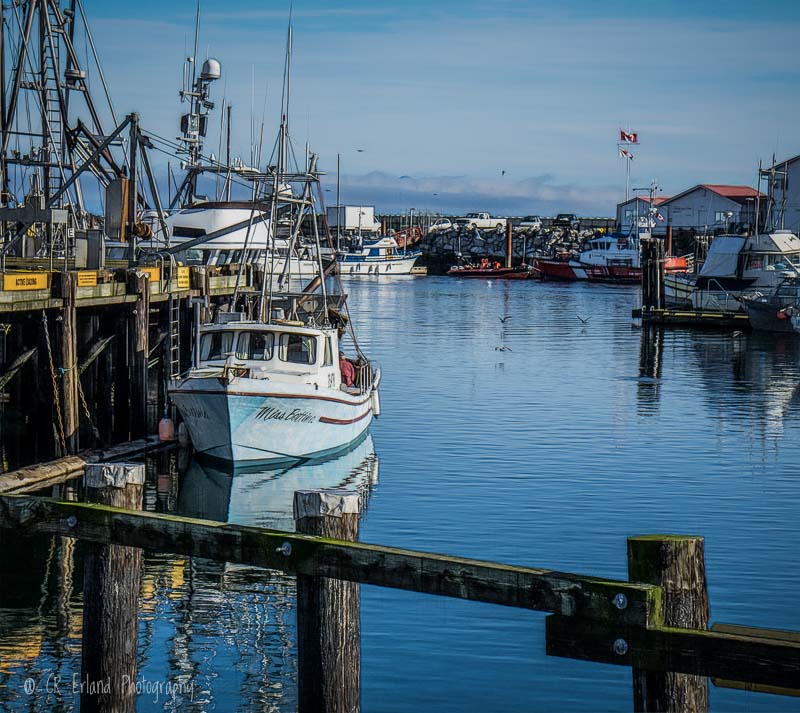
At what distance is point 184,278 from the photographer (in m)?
31.0

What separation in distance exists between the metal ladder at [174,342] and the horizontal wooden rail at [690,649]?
20.0 m

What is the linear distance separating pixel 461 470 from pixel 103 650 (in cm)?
1707

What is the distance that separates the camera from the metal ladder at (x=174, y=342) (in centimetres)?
2745

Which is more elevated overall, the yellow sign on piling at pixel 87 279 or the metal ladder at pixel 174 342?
the yellow sign on piling at pixel 87 279

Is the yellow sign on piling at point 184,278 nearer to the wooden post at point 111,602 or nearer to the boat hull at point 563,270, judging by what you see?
the wooden post at point 111,602

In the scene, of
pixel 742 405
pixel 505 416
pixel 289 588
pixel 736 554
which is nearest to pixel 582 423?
pixel 505 416

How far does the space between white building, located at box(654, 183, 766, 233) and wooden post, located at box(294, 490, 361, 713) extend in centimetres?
11557

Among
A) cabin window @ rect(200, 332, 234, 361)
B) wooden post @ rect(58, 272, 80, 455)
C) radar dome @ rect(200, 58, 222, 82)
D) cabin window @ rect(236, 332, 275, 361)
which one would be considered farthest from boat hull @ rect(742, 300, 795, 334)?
wooden post @ rect(58, 272, 80, 455)

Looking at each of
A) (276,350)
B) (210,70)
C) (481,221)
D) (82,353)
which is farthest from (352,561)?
(481,221)

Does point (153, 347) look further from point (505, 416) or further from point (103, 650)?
point (103, 650)

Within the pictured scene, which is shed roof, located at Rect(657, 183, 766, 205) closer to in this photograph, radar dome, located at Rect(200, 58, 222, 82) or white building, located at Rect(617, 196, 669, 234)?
white building, located at Rect(617, 196, 669, 234)

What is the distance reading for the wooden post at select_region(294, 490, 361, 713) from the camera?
27.5 feet

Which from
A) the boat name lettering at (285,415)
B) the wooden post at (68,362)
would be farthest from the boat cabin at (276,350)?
the wooden post at (68,362)

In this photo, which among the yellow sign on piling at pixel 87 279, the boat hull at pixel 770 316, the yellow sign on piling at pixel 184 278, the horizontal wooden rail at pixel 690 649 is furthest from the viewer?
the boat hull at pixel 770 316
